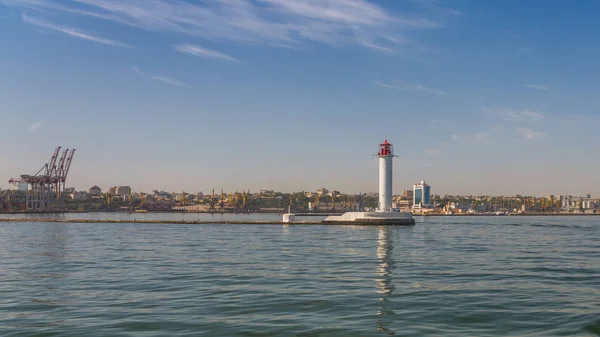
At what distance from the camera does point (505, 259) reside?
37.4m

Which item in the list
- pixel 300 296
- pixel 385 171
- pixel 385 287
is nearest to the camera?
pixel 300 296

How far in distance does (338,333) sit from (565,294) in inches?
462

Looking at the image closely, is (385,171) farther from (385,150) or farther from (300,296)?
(300,296)

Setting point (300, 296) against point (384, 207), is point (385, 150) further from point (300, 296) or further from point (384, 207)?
point (300, 296)

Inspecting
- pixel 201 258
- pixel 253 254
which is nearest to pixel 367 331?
pixel 201 258

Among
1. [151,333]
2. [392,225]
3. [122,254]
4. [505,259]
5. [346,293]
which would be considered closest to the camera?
[151,333]

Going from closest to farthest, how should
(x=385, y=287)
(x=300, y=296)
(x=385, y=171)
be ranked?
1. (x=300, y=296)
2. (x=385, y=287)
3. (x=385, y=171)

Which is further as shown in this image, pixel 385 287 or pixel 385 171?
pixel 385 171

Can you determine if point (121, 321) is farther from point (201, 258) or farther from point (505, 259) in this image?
point (505, 259)

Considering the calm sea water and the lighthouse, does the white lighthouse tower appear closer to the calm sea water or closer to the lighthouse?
the lighthouse

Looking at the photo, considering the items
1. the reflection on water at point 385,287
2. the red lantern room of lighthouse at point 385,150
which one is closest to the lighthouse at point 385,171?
the red lantern room of lighthouse at point 385,150

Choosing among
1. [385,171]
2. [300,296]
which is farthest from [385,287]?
[385,171]

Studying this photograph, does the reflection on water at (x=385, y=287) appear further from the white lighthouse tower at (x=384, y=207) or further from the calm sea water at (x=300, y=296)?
the white lighthouse tower at (x=384, y=207)

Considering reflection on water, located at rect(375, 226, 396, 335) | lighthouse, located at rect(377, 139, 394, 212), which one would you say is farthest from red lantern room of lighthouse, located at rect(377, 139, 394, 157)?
reflection on water, located at rect(375, 226, 396, 335)
